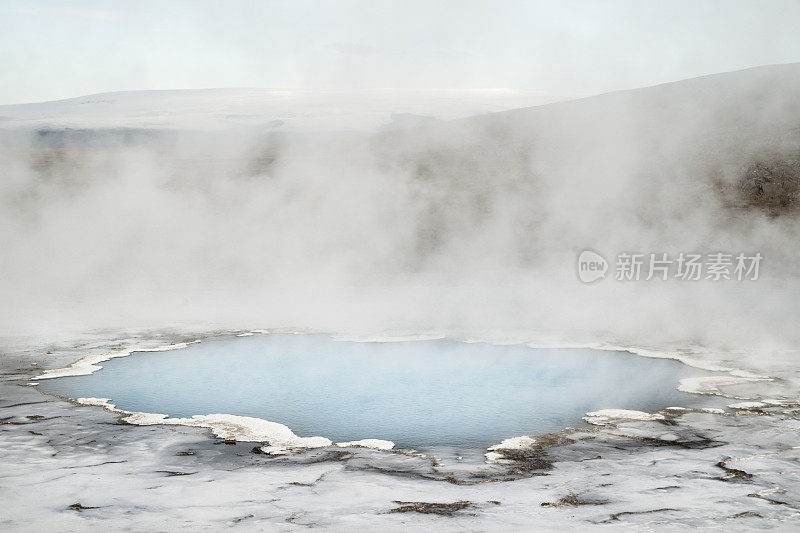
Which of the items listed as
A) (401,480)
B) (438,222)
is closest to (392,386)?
(401,480)

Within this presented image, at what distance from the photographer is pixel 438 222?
15.4m

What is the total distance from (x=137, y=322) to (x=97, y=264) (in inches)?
232

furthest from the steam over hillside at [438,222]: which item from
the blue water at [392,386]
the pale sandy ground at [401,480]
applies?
the pale sandy ground at [401,480]

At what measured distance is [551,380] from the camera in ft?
19.4

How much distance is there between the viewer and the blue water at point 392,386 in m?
4.76

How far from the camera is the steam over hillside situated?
929cm

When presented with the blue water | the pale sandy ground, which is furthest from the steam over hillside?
the pale sandy ground

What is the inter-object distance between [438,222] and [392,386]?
9908mm

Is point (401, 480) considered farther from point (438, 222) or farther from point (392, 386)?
point (438, 222)

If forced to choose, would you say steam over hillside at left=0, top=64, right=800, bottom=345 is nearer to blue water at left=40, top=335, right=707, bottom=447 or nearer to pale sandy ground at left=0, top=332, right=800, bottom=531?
blue water at left=40, top=335, right=707, bottom=447

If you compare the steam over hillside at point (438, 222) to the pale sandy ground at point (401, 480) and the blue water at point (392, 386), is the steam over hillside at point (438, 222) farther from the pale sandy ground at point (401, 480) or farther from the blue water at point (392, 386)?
the pale sandy ground at point (401, 480)

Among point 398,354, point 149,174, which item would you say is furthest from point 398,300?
point 149,174

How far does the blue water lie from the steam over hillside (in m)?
1.20

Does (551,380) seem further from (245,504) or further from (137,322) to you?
(137,322)
